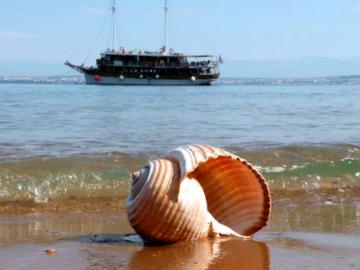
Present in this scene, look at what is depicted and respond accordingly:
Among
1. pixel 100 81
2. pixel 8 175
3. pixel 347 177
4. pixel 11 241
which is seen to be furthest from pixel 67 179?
pixel 100 81

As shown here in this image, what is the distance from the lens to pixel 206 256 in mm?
3689

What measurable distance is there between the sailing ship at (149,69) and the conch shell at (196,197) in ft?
214

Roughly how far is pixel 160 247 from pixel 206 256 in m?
0.37

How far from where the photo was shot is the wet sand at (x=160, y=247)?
3.60 metres

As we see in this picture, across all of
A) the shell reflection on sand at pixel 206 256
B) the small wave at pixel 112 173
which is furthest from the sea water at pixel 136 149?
the shell reflection on sand at pixel 206 256

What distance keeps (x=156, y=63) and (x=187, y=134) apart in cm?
6118

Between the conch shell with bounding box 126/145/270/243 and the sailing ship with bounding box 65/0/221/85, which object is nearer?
the conch shell with bounding box 126/145/270/243

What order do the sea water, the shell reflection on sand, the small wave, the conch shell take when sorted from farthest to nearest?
the sea water, the small wave, the conch shell, the shell reflection on sand

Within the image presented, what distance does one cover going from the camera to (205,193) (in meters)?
4.43

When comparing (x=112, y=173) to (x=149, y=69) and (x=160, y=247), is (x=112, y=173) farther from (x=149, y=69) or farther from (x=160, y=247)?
(x=149, y=69)

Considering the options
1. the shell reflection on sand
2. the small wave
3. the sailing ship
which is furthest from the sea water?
the sailing ship

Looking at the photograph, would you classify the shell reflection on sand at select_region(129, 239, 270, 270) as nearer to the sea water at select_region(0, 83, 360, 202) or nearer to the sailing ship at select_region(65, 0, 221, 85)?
the sea water at select_region(0, 83, 360, 202)

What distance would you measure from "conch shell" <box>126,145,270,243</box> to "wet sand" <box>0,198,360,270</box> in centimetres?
10

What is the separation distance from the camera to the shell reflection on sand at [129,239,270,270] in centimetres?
352
